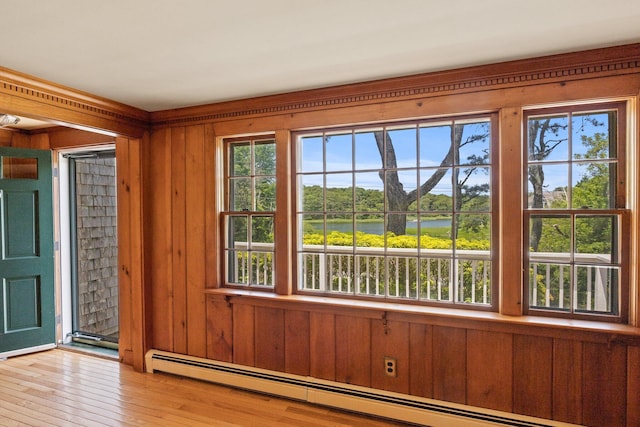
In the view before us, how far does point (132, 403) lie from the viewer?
286cm

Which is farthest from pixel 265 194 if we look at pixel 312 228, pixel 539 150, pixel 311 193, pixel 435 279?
pixel 539 150

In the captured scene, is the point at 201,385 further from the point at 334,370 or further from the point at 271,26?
the point at 271,26

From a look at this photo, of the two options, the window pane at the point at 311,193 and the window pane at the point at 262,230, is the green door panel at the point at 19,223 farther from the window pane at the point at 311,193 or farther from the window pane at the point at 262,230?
the window pane at the point at 311,193

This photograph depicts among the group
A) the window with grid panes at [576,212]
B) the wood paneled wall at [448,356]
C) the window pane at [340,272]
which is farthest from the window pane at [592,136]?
the window pane at [340,272]

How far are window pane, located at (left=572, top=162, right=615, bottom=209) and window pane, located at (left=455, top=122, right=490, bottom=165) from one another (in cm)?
57

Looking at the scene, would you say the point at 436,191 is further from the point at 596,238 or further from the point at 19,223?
the point at 19,223

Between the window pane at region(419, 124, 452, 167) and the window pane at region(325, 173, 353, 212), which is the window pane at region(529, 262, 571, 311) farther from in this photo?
the window pane at region(325, 173, 353, 212)

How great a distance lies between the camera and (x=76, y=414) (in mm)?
2705

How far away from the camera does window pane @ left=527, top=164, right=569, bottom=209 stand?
2393mm

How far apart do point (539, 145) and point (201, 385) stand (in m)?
3.37

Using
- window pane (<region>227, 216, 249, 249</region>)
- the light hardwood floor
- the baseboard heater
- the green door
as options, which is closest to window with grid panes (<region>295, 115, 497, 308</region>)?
window pane (<region>227, 216, 249, 249</region>)

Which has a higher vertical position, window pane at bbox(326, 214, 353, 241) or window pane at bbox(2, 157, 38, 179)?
window pane at bbox(2, 157, 38, 179)

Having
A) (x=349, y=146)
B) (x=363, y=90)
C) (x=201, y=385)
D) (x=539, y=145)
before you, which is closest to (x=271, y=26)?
(x=363, y=90)

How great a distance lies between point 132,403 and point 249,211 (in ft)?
6.01
